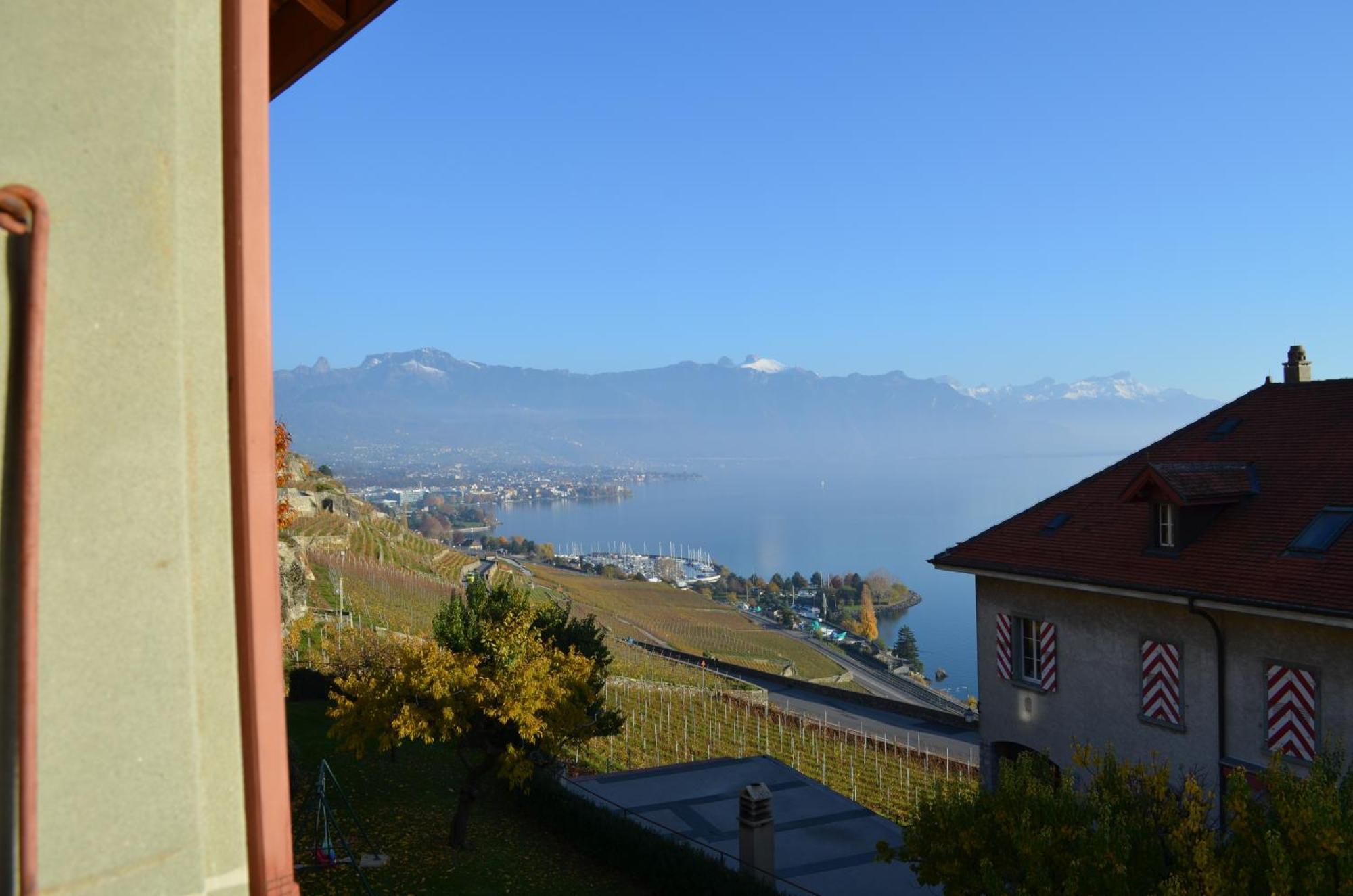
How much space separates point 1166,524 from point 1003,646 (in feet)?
12.3

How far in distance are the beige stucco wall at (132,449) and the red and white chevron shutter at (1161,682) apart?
1462 cm

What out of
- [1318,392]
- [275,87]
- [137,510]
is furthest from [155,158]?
[1318,392]

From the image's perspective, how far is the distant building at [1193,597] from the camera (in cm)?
1295

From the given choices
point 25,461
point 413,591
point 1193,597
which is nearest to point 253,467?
point 25,461

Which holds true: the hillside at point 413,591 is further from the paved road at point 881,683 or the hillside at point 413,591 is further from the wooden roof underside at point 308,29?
the wooden roof underside at point 308,29

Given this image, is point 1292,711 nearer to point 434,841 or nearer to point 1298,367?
point 1298,367

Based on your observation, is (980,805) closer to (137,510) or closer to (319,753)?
(137,510)

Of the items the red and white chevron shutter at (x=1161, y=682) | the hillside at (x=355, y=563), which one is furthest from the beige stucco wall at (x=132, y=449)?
the hillside at (x=355, y=563)

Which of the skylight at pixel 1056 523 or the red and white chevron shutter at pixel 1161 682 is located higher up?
the skylight at pixel 1056 523

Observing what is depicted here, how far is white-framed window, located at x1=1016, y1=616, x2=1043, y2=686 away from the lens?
55.3 ft

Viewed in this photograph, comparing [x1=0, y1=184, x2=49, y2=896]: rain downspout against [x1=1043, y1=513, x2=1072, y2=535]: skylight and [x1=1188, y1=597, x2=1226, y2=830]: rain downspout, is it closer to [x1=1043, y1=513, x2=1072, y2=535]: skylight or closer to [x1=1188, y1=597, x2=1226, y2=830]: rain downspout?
[x1=1188, y1=597, x2=1226, y2=830]: rain downspout

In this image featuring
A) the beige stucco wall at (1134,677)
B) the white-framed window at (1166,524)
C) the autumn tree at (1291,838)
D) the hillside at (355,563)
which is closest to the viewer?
the autumn tree at (1291,838)

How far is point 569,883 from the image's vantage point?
50.5 feet

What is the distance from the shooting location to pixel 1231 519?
1505 cm
